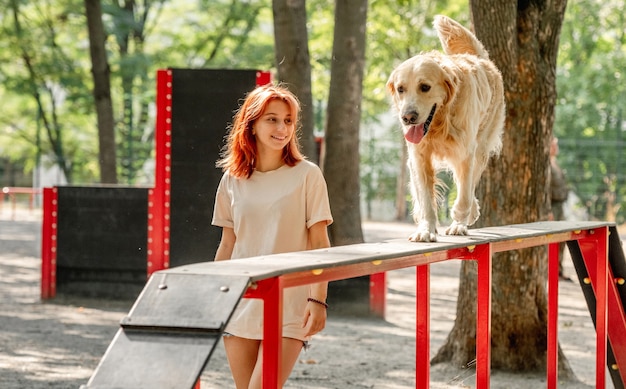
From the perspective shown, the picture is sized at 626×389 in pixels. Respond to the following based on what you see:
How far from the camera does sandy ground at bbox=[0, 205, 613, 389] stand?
7484 millimetres

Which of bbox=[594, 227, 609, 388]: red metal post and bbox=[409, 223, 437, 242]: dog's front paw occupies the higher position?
bbox=[409, 223, 437, 242]: dog's front paw

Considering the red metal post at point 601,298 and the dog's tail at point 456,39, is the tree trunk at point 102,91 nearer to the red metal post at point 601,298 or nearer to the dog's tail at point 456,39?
the dog's tail at point 456,39

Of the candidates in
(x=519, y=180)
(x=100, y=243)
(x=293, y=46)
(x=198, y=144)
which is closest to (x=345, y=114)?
(x=293, y=46)

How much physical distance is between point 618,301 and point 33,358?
4.79m

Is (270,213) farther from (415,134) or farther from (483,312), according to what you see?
(483,312)

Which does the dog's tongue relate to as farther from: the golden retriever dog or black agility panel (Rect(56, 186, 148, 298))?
black agility panel (Rect(56, 186, 148, 298))

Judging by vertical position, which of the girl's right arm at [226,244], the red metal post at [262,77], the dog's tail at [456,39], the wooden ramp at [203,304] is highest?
the red metal post at [262,77]

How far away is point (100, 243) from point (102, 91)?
5.34m

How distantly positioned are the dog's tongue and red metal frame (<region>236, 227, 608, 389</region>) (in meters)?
0.60

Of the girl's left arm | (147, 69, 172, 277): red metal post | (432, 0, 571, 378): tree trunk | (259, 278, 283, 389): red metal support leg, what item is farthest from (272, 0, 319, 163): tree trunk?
(259, 278, 283, 389): red metal support leg

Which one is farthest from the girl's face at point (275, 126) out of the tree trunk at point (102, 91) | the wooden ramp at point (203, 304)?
the tree trunk at point (102, 91)

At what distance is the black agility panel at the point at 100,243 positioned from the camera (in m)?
10.9

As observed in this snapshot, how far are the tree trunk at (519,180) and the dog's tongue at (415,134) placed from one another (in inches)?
116

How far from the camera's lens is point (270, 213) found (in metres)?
3.94
